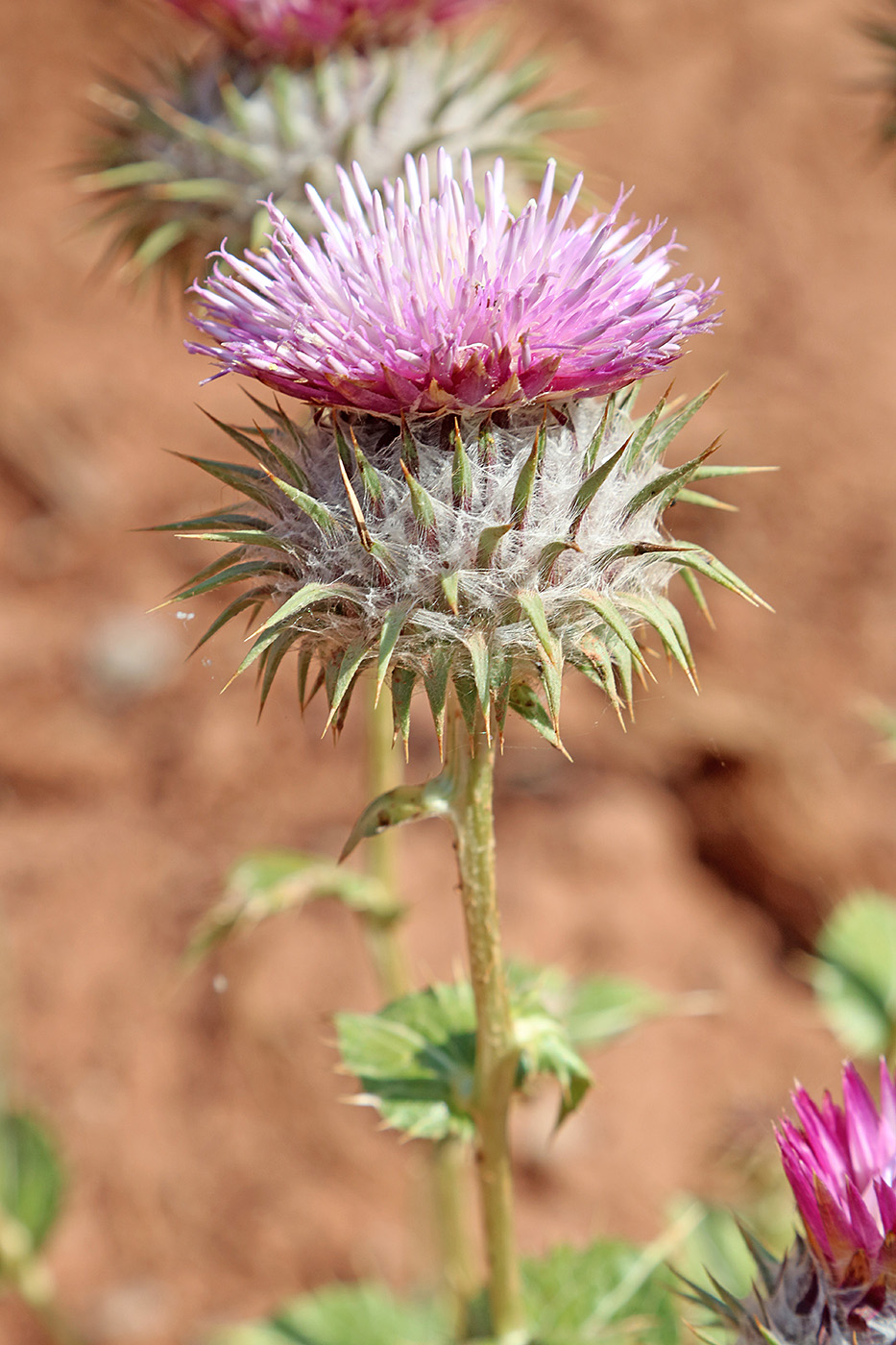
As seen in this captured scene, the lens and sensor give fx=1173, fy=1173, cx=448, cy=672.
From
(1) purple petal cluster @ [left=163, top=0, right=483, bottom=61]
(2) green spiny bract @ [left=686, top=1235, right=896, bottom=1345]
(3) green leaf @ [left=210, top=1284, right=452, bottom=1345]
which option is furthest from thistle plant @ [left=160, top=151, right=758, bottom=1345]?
(3) green leaf @ [left=210, top=1284, right=452, bottom=1345]

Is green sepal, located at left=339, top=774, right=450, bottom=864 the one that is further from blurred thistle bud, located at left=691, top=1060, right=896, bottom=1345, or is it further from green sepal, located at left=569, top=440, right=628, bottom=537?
blurred thistle bud, located at left=691, top=1060, right=896, bottom=1345

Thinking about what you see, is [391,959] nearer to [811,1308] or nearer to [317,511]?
[811,1308]

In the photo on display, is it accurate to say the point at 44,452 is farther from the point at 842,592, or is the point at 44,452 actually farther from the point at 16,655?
the point at 842,592

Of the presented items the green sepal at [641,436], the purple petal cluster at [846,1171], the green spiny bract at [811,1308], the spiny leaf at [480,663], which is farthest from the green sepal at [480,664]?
the green spiny bract at [811,1308]

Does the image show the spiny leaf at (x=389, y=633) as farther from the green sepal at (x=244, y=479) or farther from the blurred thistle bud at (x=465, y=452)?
the green sepal at (x=244, y=479)

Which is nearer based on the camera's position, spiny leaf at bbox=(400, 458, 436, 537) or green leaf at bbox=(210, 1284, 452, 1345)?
spiny leaf at bbox=(400, 458, 436, 537)

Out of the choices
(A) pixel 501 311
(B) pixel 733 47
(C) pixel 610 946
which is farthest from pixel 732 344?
(A) pixel 501 311
